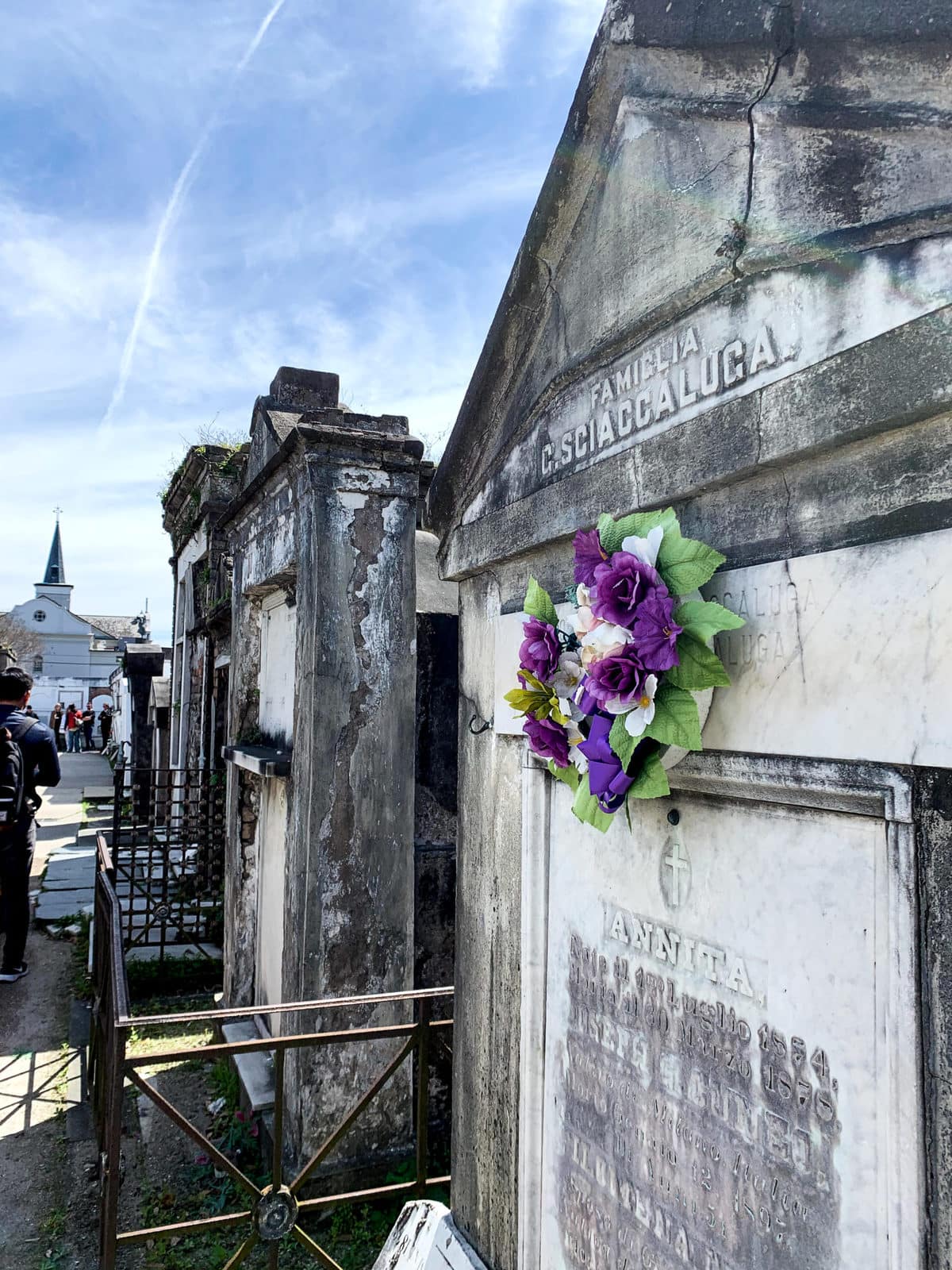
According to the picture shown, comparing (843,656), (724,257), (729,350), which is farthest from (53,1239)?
(724,257)

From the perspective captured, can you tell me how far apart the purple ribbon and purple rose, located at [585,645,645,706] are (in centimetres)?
11

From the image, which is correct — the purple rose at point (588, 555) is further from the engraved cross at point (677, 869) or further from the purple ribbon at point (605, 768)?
the engraved cross at point (677, 869)

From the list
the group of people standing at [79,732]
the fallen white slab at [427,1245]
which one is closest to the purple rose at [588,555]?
the fallen white slab at [427,1245]

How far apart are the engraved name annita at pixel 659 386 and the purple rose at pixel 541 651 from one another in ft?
1.53

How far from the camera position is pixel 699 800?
5.65ft

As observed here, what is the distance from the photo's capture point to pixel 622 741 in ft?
5.46

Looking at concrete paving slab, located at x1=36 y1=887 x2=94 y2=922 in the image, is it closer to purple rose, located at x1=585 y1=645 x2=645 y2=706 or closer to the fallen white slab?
the fallen white slab

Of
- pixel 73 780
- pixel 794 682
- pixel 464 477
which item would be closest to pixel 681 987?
pixel 794 682

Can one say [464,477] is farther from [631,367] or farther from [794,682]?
[794,682]

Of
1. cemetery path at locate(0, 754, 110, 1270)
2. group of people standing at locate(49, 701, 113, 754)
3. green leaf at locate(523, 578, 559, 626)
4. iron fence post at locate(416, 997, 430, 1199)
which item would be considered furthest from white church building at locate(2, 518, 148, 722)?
green leaf at locate(523, 578, 559, 626)

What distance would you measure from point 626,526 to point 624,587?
0.18 metres

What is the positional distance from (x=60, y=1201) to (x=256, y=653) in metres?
3.07

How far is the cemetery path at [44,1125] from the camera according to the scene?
11.9ft

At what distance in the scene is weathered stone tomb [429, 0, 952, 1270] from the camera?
1.30 m
